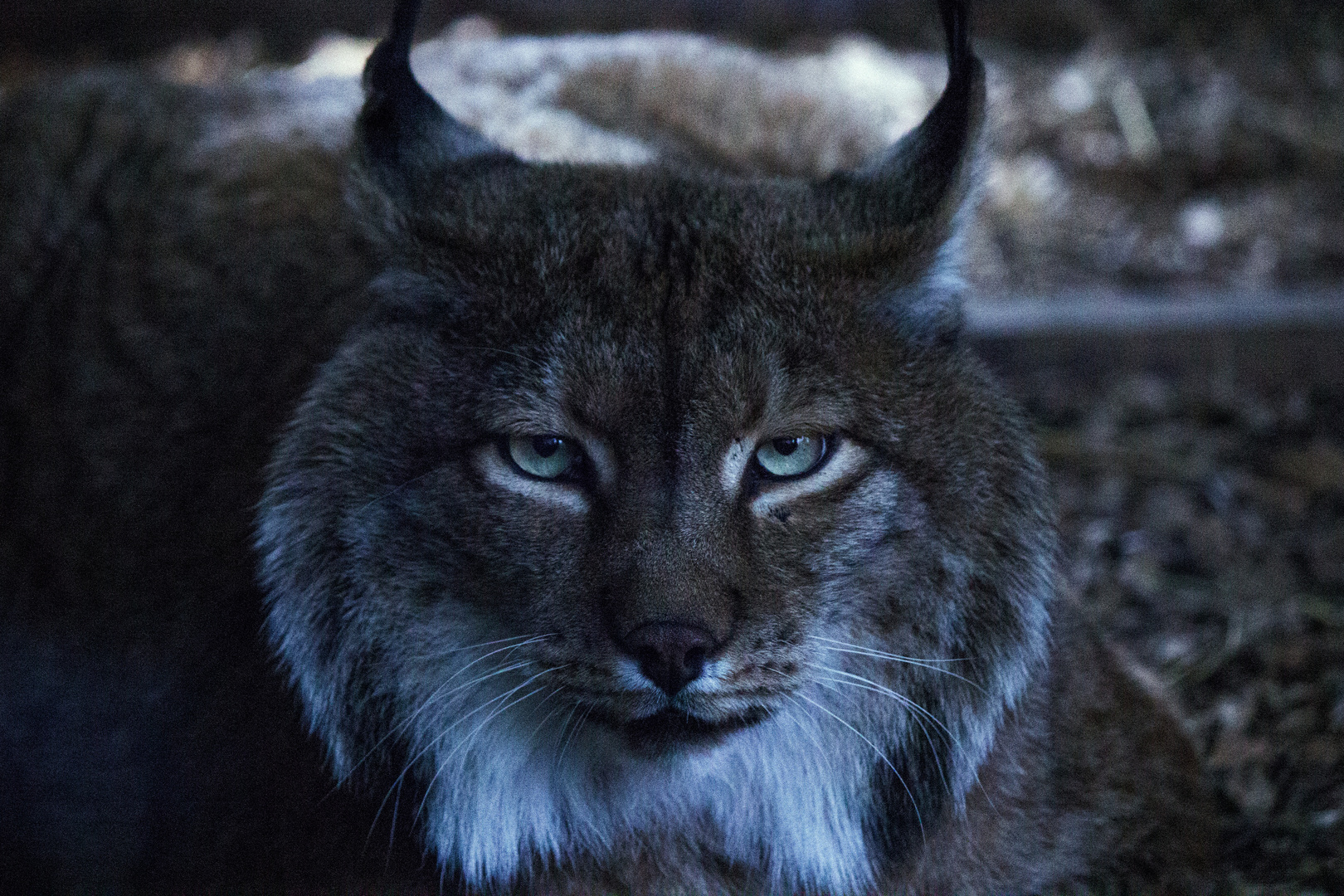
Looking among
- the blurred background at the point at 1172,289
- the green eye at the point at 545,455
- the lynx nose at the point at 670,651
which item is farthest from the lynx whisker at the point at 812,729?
the blurred background at the point at 1172,289

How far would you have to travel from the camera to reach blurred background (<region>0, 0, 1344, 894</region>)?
3719 mm

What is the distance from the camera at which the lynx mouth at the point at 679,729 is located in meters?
2.20

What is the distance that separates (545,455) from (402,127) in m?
0.75

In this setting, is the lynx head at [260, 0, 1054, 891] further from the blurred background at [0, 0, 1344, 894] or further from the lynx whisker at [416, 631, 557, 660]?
the blurred background at [0, 0, 1344, 894]

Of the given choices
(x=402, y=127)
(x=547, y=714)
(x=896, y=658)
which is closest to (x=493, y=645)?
(x=547, y=714)

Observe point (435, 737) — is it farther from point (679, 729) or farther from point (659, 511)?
point (659, 511)

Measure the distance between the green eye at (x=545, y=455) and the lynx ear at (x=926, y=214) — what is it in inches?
22.2

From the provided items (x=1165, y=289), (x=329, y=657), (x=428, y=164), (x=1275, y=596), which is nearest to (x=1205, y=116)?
(x=1165, y=289)

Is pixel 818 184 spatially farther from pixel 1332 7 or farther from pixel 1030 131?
pixel 1332 7

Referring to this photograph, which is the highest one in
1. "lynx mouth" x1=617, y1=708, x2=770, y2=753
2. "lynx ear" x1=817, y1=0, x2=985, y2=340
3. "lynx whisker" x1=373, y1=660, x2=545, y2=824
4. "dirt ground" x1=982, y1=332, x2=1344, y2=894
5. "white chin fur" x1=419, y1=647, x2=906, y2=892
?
"lynx ear" x1=817, y1=0, x2=985, y2=340

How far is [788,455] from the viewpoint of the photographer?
2340 mm

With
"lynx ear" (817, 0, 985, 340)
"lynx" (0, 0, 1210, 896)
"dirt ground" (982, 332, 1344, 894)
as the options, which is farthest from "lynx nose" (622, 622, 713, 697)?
"dirt ground" (982, 332, 1344, 894)

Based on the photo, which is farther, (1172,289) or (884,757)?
(1172,289)

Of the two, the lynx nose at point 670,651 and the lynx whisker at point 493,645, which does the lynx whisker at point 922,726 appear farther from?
the lynx whisker at point 493,645
